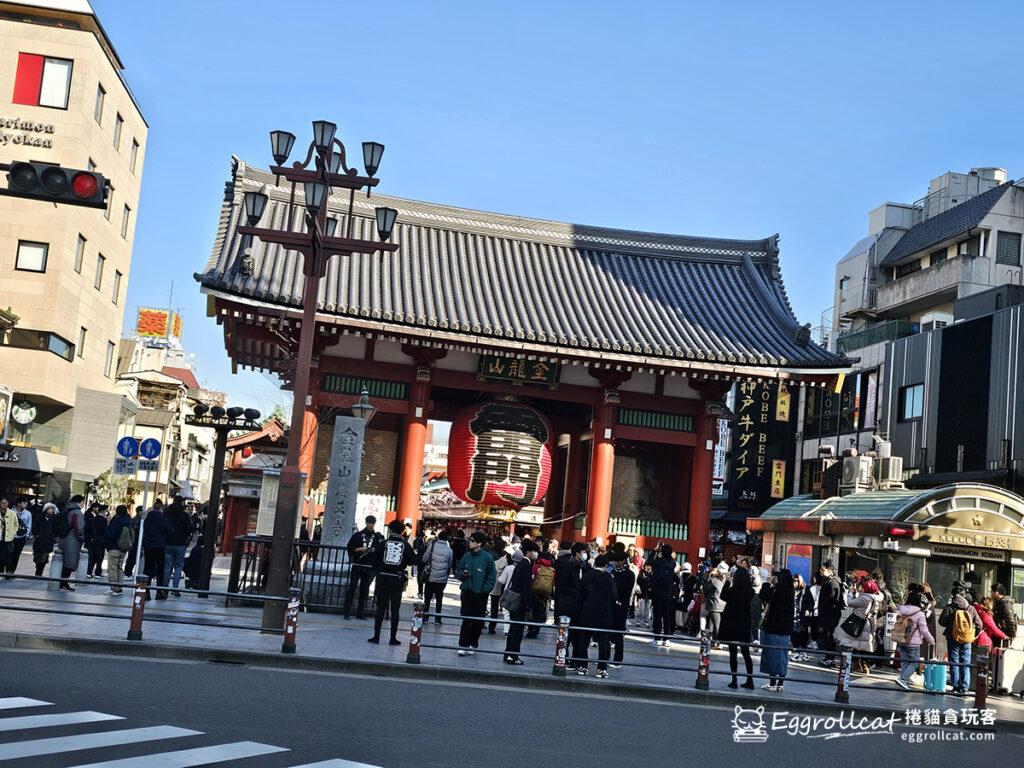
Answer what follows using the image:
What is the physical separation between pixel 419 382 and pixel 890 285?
106 ft

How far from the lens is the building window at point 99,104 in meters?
45.0

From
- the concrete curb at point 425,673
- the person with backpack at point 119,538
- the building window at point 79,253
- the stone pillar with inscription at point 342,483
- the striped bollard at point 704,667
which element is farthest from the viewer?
the building window at point 79,253

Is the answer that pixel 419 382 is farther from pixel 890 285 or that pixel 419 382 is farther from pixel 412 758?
pixel 890 285

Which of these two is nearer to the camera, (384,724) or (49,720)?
(49,720)

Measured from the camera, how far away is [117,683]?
11188 mm

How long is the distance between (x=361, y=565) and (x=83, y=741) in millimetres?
10989

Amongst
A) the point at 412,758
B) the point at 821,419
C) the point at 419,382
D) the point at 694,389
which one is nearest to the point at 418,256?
the point at 419,382

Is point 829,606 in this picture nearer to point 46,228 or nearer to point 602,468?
point 602,468

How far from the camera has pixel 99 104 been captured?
4547 cm

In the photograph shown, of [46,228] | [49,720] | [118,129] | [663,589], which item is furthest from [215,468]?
[118,129]

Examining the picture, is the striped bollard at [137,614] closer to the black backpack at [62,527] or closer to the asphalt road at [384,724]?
the asphalt road at [384,724]

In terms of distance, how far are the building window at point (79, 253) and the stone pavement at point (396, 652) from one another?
1095 inches

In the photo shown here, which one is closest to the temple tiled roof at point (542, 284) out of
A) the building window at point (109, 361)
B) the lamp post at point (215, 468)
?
the lamp post at point (215, 468)

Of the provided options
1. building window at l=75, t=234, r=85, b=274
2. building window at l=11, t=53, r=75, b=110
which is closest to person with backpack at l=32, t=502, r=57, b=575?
building window at l=75, t=234, r=85, b=274
